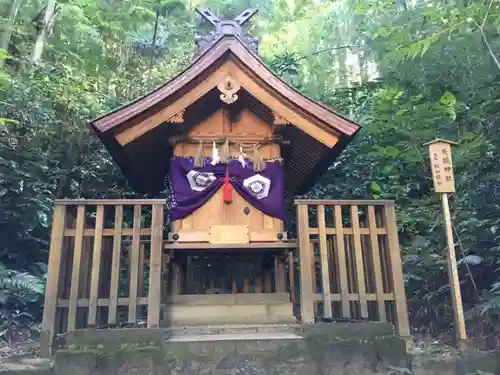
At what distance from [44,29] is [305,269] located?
10413 mm

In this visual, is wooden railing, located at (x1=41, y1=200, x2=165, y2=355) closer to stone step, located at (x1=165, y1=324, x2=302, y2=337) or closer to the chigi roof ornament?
stone step, located at (x1=165, y1=324, x2=302, y2=337)

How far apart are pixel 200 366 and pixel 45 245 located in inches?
213

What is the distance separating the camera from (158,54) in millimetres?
14914

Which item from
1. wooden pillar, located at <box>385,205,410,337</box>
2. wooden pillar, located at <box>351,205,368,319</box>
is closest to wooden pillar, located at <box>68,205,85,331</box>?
wooden pillar, located at <box>351,205,368,319</box>

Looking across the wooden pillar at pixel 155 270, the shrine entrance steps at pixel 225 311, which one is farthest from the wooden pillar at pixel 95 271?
the shrine entrance steps at pixel 225 311

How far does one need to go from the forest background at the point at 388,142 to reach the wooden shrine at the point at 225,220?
162cm

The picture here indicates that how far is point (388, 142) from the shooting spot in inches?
348

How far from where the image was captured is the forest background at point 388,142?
21.6ft

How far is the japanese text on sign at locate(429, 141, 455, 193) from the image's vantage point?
17.5ft

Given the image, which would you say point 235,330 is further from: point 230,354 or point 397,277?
point 397,277

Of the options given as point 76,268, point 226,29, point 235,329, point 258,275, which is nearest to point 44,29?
point 226,29

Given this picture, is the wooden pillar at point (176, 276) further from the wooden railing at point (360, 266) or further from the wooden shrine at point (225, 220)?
the wooden railing at point (360, 266)

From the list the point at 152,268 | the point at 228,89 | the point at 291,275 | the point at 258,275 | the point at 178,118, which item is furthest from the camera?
the point at 258,275

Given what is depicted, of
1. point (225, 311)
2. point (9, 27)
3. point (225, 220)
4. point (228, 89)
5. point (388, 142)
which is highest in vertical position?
point (9, 27)
